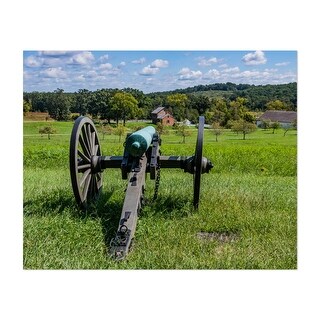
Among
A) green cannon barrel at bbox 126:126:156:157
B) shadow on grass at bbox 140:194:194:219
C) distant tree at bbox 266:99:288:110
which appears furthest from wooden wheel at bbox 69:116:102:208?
distant tree at bbox 266:99:288:110

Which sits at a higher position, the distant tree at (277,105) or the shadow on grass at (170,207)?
the distant tree at (277,105)

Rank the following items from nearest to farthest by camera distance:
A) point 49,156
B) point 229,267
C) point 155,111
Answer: point 229,267, point 155,111, point 49,156

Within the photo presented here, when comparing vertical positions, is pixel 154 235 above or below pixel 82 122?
below

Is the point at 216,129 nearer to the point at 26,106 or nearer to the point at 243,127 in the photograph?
the point at 243,127

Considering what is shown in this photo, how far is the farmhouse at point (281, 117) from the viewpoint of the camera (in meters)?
7.75

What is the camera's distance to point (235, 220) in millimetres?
5781

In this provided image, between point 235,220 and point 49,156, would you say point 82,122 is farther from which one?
point 49,156

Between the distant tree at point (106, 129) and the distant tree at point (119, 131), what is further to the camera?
the distant tree at point (119, 131)

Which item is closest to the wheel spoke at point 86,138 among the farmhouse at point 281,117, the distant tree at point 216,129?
the distant tree at point 216,129

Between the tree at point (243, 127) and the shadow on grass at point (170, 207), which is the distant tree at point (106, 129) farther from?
the tree at point (243, 127)

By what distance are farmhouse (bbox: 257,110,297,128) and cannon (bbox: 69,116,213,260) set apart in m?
2.25

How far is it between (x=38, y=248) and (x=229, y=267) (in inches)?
71.1

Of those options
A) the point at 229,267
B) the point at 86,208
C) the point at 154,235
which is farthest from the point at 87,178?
the point at 229,267

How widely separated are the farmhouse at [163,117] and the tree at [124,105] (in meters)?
0.41
